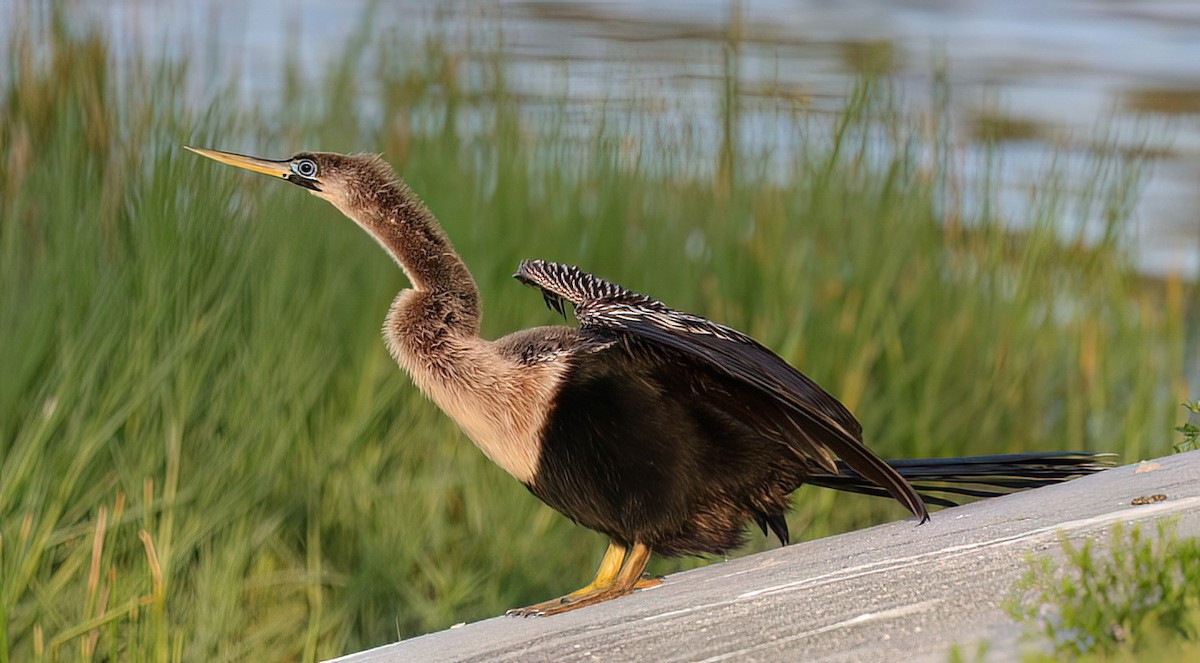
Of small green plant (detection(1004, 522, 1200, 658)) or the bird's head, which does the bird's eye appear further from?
small green plant (detection(1004, 522, 1200, 658))

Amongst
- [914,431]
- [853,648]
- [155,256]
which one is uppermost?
[155,256]

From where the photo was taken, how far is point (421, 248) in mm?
3576

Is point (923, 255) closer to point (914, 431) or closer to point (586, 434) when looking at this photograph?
point (914, 431)

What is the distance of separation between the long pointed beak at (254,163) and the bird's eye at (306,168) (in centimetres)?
2

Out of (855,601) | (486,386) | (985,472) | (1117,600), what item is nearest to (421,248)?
(486,386)

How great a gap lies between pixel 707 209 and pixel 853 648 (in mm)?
2760

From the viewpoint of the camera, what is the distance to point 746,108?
557 cm

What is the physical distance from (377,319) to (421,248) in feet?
3.64

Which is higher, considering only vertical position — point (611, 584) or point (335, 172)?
point (335, 172)

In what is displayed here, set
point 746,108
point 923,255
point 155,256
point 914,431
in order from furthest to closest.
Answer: point 746,108 < point 923,255 < point 914,431 < point 155,256

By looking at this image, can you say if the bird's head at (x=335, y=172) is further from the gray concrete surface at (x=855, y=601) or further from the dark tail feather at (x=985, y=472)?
the dark tail feather at (x=985, y=472)

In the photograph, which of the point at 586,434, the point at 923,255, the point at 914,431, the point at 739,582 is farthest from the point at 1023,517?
the point at 923,255

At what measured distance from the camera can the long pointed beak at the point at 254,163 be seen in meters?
3.56

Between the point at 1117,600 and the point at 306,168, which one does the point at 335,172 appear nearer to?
the point at 306,168
